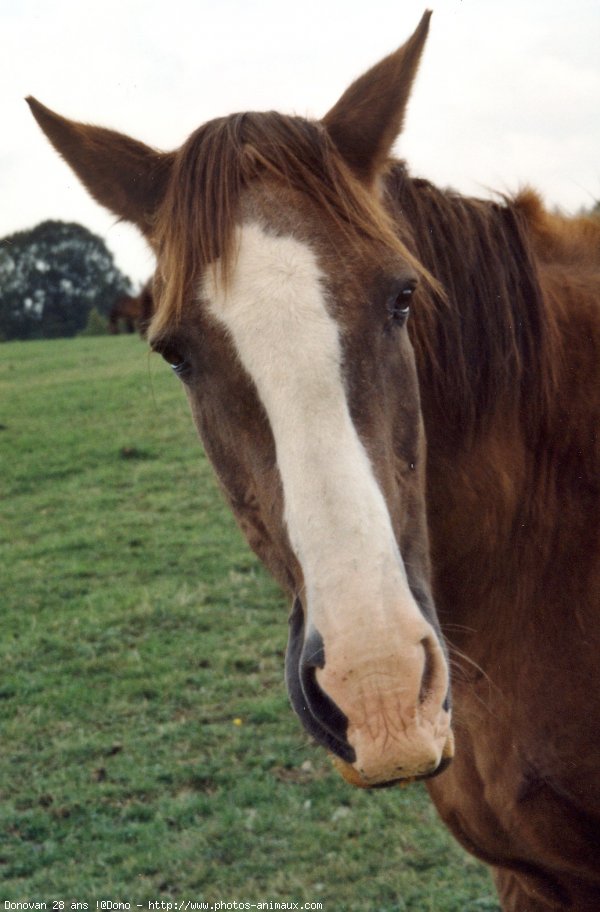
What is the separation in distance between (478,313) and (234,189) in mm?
852

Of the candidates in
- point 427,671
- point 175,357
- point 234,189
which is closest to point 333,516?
point 427,671

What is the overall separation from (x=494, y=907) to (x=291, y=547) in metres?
2.97

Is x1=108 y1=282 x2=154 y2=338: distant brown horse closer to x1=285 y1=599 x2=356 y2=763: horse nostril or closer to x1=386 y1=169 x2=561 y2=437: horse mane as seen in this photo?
x1=386 y1=169 x2=561 y2=437: horse mane

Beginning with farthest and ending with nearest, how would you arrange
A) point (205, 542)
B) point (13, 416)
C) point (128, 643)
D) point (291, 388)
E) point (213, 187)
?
point (13, 416) < point (205, 542) < point (128, 643) < point (213, 187) < point (291, 388)

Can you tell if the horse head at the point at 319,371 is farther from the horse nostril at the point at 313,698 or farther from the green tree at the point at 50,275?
the green tree at the point at 50,275

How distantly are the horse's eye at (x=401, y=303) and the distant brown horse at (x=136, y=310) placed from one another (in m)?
0.79

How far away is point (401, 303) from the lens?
7.20 ft

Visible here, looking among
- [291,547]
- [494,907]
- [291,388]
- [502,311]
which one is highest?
[502,311]

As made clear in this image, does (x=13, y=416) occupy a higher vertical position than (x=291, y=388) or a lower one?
lower

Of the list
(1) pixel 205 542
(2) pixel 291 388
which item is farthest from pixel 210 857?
(1) pixel 205 542

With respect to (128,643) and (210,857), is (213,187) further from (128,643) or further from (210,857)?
(128,643)

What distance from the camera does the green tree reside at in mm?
14312

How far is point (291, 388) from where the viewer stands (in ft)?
6.44

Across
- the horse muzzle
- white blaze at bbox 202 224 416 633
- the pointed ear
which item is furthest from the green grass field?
the horse muzzle
